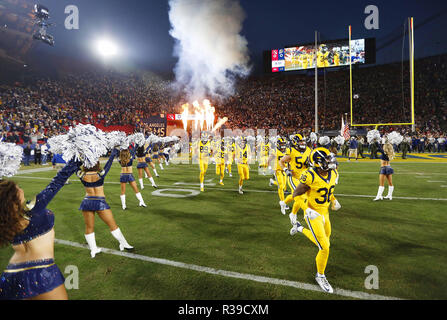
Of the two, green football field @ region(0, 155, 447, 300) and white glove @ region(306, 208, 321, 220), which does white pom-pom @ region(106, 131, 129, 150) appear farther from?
white glove @ region(306, 208, 321, 220)

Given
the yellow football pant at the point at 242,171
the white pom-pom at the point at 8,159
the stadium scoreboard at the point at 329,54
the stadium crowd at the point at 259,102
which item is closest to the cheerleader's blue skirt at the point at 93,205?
the white pom-pom at the point at 8,159

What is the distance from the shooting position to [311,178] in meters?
3.56

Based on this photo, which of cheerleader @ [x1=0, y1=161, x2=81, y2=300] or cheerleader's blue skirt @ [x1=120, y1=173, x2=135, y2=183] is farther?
cheerleader's blue skirt @ [x1=120, y1=173, x2=135, y2=183]

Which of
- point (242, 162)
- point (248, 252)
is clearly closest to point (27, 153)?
point (242, 162)

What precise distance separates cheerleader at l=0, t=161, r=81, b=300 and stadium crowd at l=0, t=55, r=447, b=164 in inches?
855

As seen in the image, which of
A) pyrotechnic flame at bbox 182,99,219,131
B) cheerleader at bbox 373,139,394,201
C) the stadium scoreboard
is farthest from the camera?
the stadium scoreboard

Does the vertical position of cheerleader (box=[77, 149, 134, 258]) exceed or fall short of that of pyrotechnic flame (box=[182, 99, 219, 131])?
it falls short

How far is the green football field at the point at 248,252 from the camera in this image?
3.19 metres

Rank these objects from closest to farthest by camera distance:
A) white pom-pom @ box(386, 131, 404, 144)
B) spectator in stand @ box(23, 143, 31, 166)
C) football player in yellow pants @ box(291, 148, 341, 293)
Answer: football player in yellow pants @ box(291, 148, 341, 293) < white pom-pom @ box(386, 131, 404, 144) < spectator in stand @ box(23, 143, 31, 166)

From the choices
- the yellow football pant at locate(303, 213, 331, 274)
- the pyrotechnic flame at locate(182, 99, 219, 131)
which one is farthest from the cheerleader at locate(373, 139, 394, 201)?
the pyrotechnic flame at locate(182, 99, 219, 131)

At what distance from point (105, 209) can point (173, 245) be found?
4.41 feet

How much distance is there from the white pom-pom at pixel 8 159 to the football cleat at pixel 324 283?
3465mm

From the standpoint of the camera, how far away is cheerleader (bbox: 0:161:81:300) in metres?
1.74
